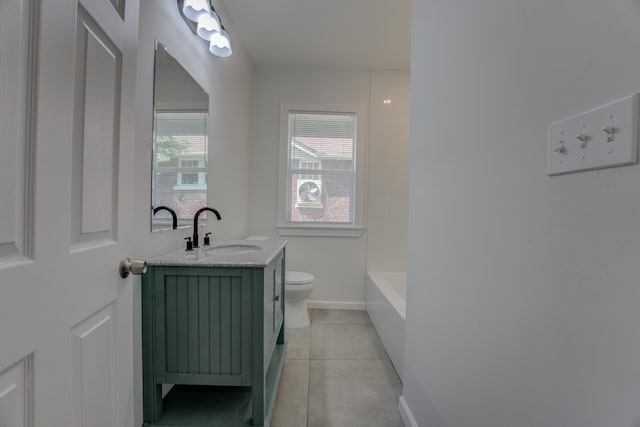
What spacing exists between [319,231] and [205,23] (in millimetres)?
2017

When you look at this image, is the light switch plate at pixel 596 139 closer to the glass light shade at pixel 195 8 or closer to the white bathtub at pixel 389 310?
the white bathtub at pixel 389 310

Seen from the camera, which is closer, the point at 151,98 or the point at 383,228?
the point at 151,98

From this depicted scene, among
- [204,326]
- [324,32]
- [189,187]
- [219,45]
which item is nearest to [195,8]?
[219,45]

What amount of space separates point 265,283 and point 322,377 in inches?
36.6

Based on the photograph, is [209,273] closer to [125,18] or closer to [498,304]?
[125,18]

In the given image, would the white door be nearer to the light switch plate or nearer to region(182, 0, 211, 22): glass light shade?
region(182, 0, 211, 22): glass light shade

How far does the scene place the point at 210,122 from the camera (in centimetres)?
202

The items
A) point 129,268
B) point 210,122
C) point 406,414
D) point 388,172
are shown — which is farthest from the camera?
point 388,172

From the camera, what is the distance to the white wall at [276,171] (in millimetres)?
3072

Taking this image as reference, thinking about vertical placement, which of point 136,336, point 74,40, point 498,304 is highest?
point 74,40

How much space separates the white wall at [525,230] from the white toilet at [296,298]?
4.51 ft

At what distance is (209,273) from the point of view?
1290 millimetres

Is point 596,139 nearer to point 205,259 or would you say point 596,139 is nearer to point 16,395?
point 16,395

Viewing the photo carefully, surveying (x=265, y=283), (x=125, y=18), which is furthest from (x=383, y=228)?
(x=125, y=18)
